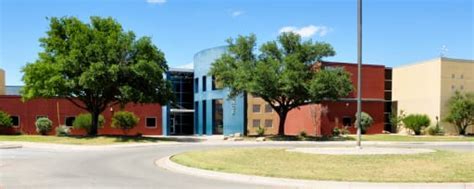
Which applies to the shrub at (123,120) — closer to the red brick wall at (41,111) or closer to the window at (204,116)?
the red brick wall at (41,111)

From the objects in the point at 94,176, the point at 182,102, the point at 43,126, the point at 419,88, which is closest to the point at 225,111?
the point at 182,102

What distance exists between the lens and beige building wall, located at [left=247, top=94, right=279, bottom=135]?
5869 centimetres

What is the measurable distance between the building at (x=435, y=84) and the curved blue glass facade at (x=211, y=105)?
16.3m

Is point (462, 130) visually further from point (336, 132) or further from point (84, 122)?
point (84, 122)

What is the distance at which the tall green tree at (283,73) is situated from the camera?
4212cm

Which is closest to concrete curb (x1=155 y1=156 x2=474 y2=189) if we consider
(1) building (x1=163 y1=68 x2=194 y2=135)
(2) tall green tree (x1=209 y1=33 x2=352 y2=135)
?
(2) tall green tree (x1=209 y1=33 x2=352 y2=135)

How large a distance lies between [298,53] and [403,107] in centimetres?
1790

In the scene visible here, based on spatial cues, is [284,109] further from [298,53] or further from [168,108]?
[168,108]

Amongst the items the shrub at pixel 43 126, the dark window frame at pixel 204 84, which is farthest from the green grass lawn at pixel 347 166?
the dark window frame at pixel 204 84

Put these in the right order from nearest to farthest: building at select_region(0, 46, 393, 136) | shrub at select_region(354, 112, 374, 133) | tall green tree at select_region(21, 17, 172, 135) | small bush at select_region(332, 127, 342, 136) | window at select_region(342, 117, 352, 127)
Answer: tall green tree at select_region(21, 17, 172, 135), small bush at select_region(332, 127, 342, 136), shrub at select_region(354, 112, 374, 133), building at select_region(0, 46, 393, 136), window at select_region(342, 117, 352, 127)

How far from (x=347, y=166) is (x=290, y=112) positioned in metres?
39.5

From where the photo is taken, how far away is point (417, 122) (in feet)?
170

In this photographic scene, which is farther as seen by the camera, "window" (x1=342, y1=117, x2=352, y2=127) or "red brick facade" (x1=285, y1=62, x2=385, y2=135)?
"window" (x1=342, y1=117, x2=352, y2=127)

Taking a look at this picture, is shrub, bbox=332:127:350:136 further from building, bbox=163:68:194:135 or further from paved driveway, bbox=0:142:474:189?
paved driveway, bbox=0:142:474:189
